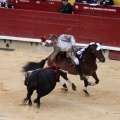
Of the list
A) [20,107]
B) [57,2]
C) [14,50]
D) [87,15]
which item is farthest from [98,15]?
[20,107]

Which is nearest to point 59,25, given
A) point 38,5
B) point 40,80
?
point 38,5

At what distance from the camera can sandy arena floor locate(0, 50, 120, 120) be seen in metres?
8.75

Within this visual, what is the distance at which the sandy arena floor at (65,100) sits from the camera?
28.7 feet

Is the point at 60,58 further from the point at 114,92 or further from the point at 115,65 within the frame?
the point at 115,65

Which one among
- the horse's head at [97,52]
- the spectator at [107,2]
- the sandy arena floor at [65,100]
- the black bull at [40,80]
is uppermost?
the spectator at [107,2]

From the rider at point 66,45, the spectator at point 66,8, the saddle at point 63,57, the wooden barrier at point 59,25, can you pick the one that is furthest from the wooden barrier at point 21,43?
the rider at point 66,45

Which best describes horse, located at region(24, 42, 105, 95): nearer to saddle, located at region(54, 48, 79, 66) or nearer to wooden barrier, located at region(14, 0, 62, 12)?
saddle, located at region(54, 48, 79, 66)

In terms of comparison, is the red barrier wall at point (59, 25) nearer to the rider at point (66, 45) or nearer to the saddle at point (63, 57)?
the saddle at point (63, 57)

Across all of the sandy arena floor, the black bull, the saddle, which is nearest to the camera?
the sandy arena floor

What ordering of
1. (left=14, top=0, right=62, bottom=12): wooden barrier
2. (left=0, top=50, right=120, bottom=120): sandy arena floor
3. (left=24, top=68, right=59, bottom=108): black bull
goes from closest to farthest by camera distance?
1. (left=0, top=50, right=120, bottom=120): sandy arena floor
2. (left=24, top=68, right=59, bottom=108): black bull
3. (left=14, top=0, right=62, bottom=12): wooden barrier

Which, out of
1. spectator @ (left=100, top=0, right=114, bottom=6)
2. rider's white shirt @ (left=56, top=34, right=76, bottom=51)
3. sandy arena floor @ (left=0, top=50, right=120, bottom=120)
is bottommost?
sandy arena floor @ (left=0, top=50, right=120, bottom=120)

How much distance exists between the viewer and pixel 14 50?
47.6 ft

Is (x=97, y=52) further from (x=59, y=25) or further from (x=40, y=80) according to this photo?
(x=59, y=25)

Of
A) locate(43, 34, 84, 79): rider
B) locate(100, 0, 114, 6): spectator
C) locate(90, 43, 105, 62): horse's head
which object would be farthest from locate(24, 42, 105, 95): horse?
locate(100, 0, 114, 6): spectator
